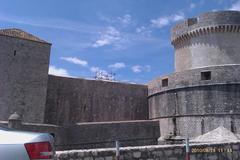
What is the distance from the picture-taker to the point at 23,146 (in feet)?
7.98

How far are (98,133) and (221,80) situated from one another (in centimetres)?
861

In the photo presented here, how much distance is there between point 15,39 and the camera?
59.3ft

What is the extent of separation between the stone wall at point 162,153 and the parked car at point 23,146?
2.52m

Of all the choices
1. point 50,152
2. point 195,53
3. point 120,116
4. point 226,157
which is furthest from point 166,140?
point 50,152

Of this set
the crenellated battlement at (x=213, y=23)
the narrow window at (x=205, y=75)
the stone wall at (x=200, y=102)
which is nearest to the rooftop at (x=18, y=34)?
the stone wall at (x=200, y=102)

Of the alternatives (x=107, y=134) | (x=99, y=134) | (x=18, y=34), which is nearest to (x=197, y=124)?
(x=107, y=134)

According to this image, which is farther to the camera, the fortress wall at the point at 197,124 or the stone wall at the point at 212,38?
the stone wall at the point at 212,38

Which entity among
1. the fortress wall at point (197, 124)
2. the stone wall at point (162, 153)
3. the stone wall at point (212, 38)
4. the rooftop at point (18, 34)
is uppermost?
the stone wall at point (212, 38)

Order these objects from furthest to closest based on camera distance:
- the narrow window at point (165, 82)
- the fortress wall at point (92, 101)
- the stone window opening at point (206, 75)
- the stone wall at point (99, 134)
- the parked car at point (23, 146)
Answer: the narrow window at point (165, 82)
the fortress wall at point (92, 101)
the stone window opening at point (206, 75)
the stone wall at point (99, 134)
the parked car at point (23, 146)

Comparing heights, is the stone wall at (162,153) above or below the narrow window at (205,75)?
below

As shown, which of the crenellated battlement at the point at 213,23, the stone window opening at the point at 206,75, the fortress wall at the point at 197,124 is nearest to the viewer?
→ the fortress wall at the point at 197,124

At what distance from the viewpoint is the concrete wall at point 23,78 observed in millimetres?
17438

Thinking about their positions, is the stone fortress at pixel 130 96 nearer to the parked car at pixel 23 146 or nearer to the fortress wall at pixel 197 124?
the fortress wall at pixel 197 124

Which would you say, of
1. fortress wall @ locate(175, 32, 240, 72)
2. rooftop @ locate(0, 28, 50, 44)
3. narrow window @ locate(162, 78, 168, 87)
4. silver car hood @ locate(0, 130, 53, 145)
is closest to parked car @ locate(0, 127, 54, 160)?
silver car hood @ locate(0, 130, 53, 145)
